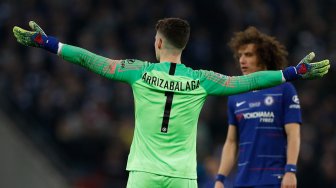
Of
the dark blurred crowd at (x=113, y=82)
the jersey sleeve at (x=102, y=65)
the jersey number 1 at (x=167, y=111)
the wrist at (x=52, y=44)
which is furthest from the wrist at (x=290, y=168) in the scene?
the dark blurred crowd at (x=113, y=82)

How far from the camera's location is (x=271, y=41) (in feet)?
29.0

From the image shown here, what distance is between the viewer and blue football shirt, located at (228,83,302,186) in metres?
8.33

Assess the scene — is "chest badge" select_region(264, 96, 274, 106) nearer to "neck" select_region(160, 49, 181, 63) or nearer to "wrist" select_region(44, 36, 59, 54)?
"neck" select_region(160, 49, 181, 63)

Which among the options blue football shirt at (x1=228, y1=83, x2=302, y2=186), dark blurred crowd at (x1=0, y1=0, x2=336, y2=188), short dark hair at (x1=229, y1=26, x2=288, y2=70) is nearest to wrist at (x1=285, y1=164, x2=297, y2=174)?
blue football shirt at (x1=228, y1=83, x2=302, y2=186)

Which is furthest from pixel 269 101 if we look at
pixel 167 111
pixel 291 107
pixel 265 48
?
pixel 167 111

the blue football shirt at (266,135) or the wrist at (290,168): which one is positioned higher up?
the blue football shirt at (266,135)

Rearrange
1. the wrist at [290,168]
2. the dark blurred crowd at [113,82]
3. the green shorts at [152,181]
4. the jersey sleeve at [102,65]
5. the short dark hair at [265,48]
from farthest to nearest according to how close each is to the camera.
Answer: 1. the dark blurred crowd at [113,82]
2. the short dark hair at [265,48]
3. the wrist at [290,168]
4. the jersey sleeve at [102,65]
5. the green shorts at [152,181]

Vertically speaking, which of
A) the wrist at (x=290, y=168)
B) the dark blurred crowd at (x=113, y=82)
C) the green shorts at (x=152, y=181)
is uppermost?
the dark blurred crowd at (x=113, y=82)

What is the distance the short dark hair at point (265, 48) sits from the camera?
8748 mm

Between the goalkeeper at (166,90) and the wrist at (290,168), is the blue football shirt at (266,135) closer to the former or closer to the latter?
the wrist at (290,168)

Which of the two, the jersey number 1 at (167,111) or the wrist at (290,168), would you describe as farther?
the wrist at (290,168)

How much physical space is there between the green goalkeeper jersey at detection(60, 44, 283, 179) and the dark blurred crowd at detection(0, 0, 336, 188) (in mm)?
6731

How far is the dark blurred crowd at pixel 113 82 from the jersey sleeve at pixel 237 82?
6.71 meters

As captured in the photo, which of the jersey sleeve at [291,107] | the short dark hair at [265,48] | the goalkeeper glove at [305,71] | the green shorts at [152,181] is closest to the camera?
the green shorts at [152,181]
